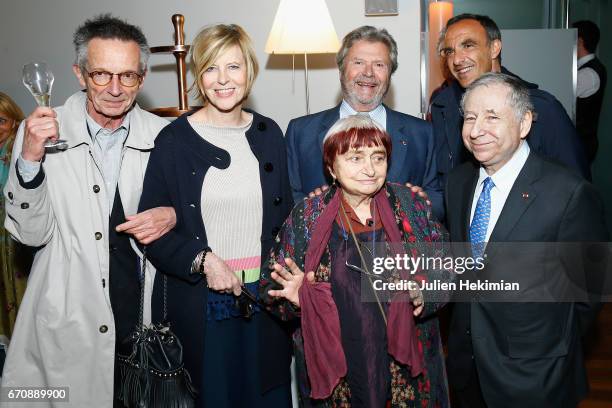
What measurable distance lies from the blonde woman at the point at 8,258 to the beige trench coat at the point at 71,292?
1485mm

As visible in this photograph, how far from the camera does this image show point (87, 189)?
89.6 inches

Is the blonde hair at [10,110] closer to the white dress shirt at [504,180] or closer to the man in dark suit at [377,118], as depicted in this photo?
the man in dark suit at [377,118]

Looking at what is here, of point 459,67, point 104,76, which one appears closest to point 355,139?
point 104,76

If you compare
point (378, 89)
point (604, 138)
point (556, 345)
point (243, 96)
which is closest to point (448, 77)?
point (378, 89)

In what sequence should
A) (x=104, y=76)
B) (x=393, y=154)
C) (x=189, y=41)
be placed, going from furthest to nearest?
1. (x=189, y=41)
2. (x=393, y=154)
3. (x=104, y=76)

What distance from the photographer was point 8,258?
362 cm

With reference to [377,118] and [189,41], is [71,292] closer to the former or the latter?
[377,118]

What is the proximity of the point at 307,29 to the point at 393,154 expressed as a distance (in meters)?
1.40

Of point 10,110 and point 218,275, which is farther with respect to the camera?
point 10,110

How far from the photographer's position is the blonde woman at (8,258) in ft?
11.8

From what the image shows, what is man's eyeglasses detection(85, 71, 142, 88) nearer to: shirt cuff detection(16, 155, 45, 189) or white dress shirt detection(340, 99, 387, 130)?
shirt cuff detection(16, 155, 45, 189)

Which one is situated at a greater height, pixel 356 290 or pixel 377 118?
pixel 377 118

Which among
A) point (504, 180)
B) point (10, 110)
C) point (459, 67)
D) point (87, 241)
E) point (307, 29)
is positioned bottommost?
point (87, 241)

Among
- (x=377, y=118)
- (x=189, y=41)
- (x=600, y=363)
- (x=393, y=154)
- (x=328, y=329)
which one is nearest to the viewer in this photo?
(x=328, y=329)
